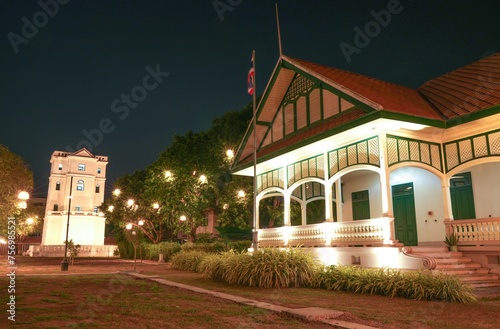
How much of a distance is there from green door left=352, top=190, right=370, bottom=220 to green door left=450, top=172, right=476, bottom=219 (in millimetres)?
3931

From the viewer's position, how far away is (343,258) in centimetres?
1366

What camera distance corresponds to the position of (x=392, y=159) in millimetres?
12727

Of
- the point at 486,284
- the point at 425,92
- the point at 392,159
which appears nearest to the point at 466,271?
the point at 486,284

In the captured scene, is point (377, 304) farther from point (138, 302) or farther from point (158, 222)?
point (158, 222)

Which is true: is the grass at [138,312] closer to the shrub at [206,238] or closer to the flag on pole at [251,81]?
the flag on pole at [251,81]

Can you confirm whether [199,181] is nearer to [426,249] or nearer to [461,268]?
[426,249]

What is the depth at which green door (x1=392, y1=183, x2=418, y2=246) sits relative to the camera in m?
15.5

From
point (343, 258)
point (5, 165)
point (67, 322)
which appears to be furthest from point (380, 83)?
point (5, 165)

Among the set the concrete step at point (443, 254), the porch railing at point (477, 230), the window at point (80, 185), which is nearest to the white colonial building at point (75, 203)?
the window at point (80, 185)

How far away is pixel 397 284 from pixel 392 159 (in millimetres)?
4387

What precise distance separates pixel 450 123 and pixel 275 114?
9178 millimetres

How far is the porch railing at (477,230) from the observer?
450 inches

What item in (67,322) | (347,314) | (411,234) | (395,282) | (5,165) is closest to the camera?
(67,322)

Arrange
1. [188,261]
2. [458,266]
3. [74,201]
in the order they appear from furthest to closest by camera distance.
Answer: [74,201], [188,261], [458,266]
